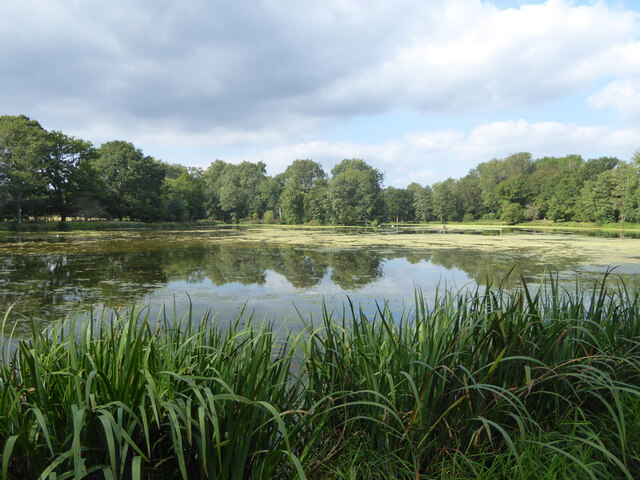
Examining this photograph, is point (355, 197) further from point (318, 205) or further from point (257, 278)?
point (257, 278)

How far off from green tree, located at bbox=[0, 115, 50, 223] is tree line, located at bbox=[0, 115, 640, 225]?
8 cm

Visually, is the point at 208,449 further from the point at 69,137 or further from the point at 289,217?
the point at 289,217

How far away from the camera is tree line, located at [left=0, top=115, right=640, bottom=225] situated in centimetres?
3036

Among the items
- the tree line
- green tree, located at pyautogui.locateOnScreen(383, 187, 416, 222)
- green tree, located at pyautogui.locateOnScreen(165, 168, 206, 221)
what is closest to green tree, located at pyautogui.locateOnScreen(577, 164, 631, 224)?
the tree line

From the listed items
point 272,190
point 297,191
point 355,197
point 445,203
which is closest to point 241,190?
point 272,190

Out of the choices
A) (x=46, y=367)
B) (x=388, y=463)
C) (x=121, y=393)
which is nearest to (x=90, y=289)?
(x=46, y=367)

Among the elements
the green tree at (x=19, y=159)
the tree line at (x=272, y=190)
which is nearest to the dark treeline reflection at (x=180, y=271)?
the green tree at (x=19, y=159)

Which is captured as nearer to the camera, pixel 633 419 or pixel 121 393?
pixel 121 393

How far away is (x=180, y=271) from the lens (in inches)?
387

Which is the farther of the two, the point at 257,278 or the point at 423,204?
the point at 423,204

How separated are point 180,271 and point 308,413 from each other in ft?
29.5

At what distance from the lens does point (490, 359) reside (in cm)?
204

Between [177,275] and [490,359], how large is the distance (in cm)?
855

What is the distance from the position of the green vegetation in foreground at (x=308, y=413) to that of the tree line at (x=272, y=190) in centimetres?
3345
